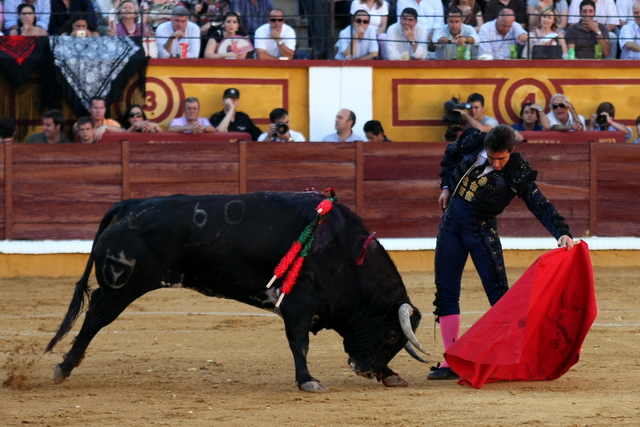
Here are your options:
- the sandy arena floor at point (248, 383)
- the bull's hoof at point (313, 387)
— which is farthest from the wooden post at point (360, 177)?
the bull's hoof at point (313, 387)

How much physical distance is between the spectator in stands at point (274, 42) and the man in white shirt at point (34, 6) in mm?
1901

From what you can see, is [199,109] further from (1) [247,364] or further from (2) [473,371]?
(2) [473,371]

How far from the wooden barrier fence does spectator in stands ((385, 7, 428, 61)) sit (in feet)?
3.30

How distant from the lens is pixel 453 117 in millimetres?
9203

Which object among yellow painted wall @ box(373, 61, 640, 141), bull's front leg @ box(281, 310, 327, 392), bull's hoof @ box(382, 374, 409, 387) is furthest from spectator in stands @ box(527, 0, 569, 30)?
bull's front leg @ box(281, 310, 327, 392)

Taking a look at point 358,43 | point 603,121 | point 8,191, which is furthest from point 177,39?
point 603,121

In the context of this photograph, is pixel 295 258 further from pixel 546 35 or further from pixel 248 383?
pixel 546 35

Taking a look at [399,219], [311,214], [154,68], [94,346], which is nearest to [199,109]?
[154,68]

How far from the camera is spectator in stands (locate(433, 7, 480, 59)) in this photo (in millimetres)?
9703

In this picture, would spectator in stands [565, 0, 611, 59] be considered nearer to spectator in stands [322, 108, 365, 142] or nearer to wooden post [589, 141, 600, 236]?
wooden post [589, 141, 600, 236]

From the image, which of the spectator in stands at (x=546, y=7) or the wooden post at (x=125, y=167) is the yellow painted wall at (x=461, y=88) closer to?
the spectator in stands at (x=546, y=7)

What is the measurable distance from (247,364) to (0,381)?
1.19m

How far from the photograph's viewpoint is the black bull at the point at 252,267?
177 inches

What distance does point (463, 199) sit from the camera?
4582 mm
